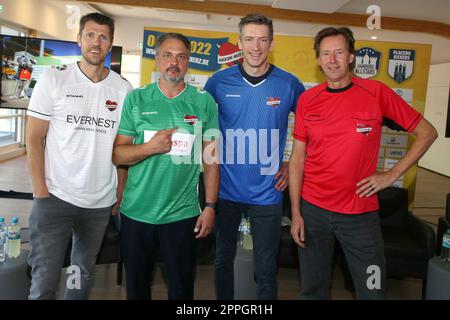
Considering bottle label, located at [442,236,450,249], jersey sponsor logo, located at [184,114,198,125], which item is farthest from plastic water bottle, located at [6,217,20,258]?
bottle label, located at [442,236,450,249]

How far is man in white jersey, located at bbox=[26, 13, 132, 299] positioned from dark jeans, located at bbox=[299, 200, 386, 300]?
100 cm

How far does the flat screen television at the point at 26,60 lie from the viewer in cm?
416

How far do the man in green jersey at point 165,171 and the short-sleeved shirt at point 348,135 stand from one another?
0.52 metres

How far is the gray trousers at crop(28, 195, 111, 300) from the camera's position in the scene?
185 cm

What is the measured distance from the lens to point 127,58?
1177 centimetres

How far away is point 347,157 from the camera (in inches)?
73.9

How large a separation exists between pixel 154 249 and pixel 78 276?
438 mm

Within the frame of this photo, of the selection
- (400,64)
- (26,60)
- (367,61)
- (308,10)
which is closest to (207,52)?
(367,61)

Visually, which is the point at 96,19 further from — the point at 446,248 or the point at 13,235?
the point at 446,248

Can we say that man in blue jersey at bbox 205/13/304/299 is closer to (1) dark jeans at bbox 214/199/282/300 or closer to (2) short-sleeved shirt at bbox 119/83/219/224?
(1) dark jeans at bbox 214/199/282/300

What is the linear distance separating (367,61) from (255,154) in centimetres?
267

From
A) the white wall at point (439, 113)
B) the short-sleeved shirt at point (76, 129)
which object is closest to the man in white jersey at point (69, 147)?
the short-sleeved shirt at point (76, 129)
